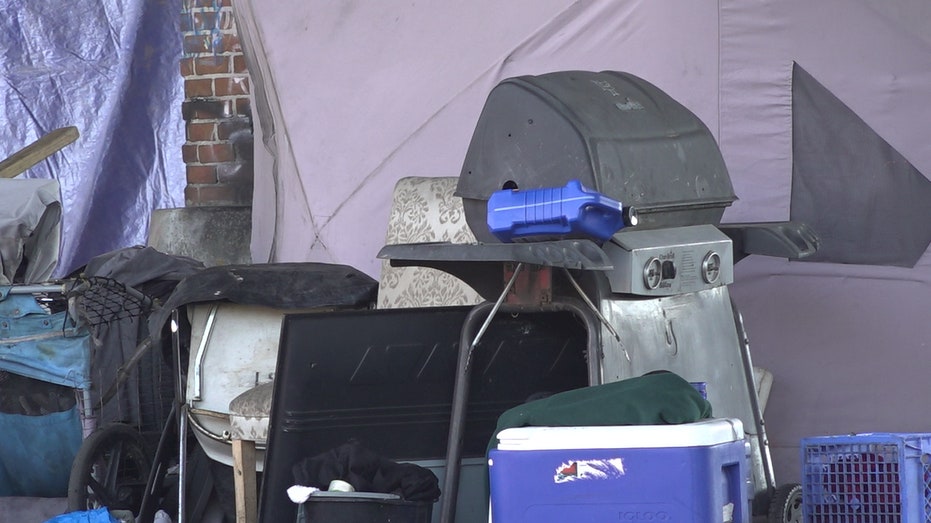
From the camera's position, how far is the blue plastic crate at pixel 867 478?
2746 millimetres

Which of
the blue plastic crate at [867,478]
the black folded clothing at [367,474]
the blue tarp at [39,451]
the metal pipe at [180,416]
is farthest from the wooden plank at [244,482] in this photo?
the blue plastic crate at [867,478]

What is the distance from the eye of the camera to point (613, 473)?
2.47 metres

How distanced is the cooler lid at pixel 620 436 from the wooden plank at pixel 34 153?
350cm

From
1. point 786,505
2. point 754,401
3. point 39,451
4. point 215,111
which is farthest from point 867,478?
point 215,111

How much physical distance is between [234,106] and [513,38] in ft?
6.20

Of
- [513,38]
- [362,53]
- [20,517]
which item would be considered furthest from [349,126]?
[20,517]

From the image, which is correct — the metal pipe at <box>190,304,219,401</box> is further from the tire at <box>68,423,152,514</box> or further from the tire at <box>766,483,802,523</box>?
the tire at <box>766,483,802,523</box>

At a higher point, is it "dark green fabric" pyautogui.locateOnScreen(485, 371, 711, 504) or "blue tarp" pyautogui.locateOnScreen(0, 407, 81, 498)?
"dark green fabric" pyautogui.locateOnScreen(485, 371, 711, 504)

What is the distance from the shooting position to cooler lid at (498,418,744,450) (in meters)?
2.45

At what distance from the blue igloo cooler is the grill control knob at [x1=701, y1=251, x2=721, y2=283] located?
0.69 meters

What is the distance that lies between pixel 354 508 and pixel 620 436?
75 centimetres

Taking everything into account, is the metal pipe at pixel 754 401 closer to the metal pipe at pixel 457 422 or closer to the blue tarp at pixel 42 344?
the metal pipe at pixel 457 422

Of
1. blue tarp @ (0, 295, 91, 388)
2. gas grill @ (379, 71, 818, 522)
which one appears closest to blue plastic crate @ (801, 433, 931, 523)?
gas grill @ (379, 71, 818, 522)

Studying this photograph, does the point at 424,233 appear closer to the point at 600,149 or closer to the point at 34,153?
the point at 600,149
